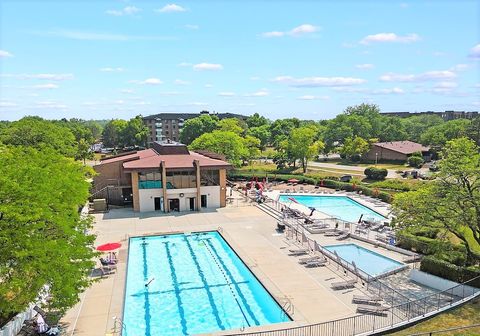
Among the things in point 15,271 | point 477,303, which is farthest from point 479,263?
point 15,271

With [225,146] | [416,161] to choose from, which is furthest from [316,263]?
[416,161]

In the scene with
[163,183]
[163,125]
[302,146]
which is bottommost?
[163,183]

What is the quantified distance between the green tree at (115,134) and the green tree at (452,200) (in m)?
114

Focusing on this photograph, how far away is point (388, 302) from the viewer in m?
20.2

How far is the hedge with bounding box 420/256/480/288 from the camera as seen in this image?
20672 millimetres

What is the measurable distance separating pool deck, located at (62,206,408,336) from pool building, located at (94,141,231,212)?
5.53 feet

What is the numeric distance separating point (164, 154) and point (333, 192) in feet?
78.5

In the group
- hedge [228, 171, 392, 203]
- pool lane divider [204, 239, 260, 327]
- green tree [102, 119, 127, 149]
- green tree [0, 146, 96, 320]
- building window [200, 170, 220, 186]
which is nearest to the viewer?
green tree [0, 146, 96, 320]

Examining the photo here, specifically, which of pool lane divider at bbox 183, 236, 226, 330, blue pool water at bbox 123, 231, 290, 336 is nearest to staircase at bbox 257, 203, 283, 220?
blue pool water at bbox 123, 231, 290, 336

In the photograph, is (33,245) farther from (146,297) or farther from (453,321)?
(453,321)

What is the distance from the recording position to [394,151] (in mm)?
84750

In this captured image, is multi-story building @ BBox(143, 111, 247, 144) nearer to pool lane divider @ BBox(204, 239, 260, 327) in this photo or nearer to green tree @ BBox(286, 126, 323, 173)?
green tree @ BBox(286, 126, 323, 173)

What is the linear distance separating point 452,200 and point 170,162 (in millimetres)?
28437

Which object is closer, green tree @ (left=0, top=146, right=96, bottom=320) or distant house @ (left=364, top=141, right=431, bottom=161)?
green tree @ (left=0, top=146, right=96, bottom=320)
